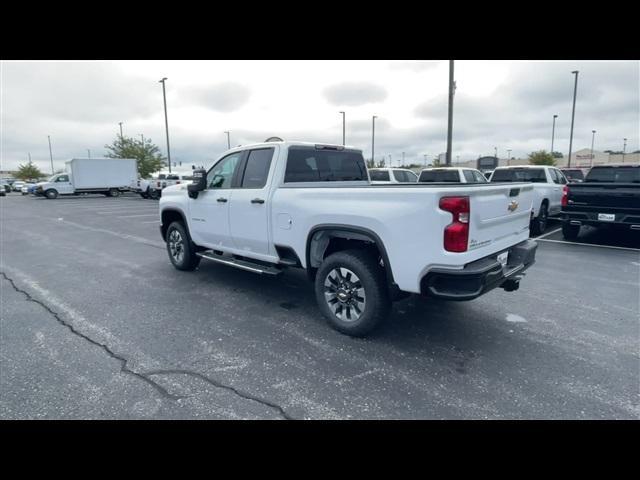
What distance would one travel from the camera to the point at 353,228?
12.0 ft

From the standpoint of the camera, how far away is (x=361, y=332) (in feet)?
12.4

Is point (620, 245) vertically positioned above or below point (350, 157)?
below

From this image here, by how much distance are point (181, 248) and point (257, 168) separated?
2.42m

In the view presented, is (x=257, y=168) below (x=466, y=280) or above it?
above

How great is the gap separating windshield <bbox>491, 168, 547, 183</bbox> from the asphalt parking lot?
535 cm

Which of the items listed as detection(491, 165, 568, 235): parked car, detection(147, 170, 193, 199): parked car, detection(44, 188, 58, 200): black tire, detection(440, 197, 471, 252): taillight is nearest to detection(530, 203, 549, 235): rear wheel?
detection(491, 165, 568, 235): parked car

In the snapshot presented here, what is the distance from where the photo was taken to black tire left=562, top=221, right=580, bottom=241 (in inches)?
352

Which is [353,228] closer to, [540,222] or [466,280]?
[466,280]

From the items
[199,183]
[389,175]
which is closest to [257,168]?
[199,183]

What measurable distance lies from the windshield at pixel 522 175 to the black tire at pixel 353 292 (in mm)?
8768

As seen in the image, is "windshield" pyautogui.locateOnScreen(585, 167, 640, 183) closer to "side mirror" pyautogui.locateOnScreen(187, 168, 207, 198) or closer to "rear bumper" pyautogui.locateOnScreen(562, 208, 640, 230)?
"rear bumper" pyautogui.locateOnScreen(562, 208, 640, 230)
